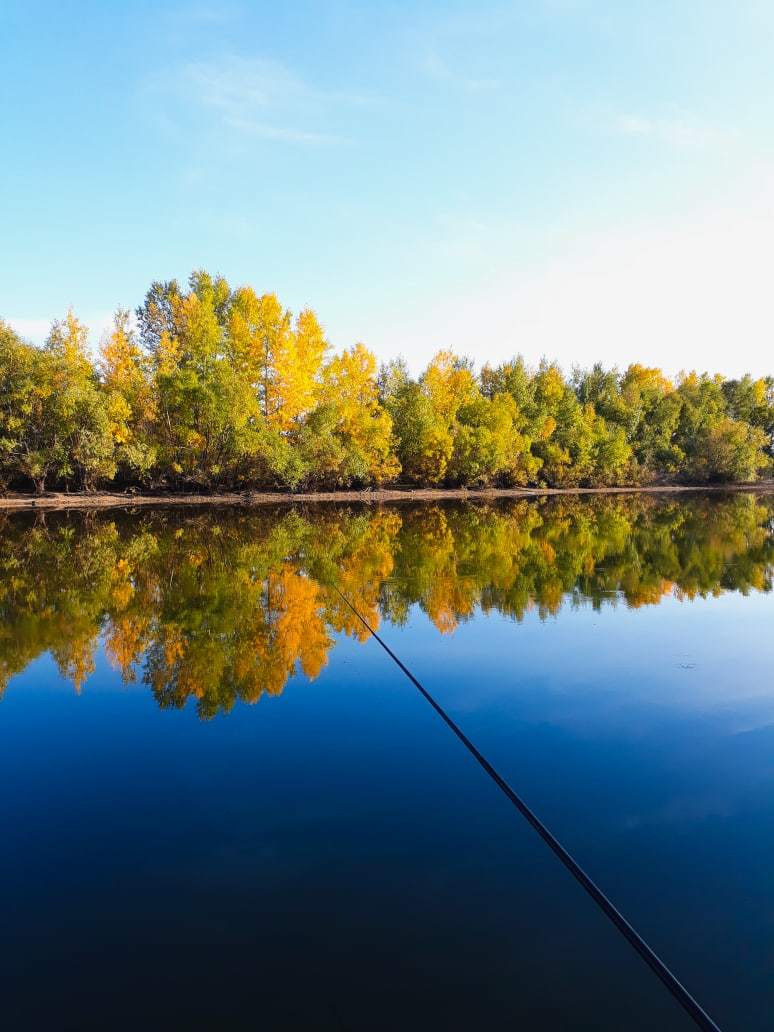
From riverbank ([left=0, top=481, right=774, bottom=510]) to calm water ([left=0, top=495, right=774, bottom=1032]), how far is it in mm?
26474

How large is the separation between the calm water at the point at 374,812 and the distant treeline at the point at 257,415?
25869mm

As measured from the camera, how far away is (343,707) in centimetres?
784

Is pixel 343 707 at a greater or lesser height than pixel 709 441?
lesser

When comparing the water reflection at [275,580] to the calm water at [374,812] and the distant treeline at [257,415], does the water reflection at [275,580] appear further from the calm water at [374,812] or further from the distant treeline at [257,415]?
the distant treeline at [257,415]

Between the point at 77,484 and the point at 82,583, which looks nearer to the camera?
the point at 82,583

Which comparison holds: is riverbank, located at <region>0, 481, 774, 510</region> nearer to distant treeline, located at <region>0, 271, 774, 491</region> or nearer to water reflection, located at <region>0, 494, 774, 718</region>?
distant treeline, located at <region>0, 271, 774, 491</region>

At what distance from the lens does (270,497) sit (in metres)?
43.4

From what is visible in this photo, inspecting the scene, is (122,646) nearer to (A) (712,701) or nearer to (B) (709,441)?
(A) (712,701)

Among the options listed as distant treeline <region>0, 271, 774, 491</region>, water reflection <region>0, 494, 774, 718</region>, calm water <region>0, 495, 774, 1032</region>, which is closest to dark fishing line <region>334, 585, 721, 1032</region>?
calm water <region>0, 495, 774, 1032</region>

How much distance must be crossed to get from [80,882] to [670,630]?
391 inches

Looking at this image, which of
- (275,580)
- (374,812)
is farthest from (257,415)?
(374,812)

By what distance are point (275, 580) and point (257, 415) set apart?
26.7m

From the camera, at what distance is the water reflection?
9.64 m

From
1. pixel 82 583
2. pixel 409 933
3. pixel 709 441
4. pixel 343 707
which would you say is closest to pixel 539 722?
pixel 343 707
